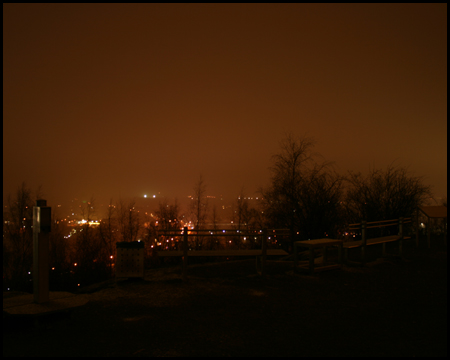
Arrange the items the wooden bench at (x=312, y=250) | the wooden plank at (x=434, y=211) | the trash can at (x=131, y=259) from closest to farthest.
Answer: the trash can at (x=131, y=259)
the wooden bench at (x=312, y=250)
the wooden plank at (x=434, y=211)

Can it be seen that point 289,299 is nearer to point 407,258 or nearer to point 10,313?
point 10,313

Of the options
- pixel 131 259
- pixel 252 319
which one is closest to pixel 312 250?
pixel 252 319

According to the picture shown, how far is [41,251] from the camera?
549cm

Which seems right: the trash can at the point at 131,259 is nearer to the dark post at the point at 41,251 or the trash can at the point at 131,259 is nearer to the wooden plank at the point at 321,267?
the dark post at the point at 41,251

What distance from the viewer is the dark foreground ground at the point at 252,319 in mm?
4301

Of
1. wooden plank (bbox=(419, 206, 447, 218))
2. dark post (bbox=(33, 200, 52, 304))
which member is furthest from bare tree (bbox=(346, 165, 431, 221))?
dark post (bbox=(33, 200, 52, 304))

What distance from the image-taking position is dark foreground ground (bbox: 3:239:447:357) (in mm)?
4301

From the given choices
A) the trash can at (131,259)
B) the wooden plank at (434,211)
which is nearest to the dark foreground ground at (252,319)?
the trash can at (131,259)

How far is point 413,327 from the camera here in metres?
5.12

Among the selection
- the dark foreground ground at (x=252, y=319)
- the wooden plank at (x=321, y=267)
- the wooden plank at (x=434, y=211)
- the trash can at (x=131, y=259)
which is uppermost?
the wooden plank at (x=434, y=211)

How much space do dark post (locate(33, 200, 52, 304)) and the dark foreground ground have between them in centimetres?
55

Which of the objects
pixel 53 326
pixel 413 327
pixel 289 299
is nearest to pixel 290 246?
pixel 289 299

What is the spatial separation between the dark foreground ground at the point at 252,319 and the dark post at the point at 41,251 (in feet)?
1.80

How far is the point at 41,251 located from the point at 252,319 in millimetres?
3275
